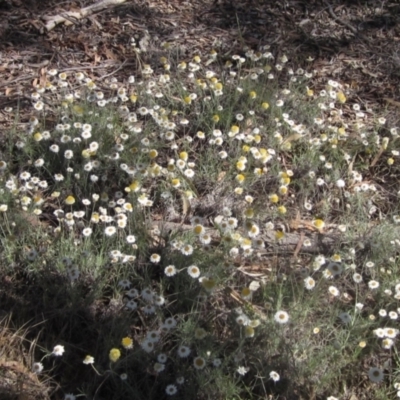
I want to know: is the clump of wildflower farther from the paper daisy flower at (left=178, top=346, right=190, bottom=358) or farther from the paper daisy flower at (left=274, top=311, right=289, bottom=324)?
the paper daisy flower at (left=274, top=311, right=289, bottom=324)

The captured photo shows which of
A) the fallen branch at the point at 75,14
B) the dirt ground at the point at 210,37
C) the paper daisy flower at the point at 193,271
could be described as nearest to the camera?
the paper daisy flower at the point at 193,271

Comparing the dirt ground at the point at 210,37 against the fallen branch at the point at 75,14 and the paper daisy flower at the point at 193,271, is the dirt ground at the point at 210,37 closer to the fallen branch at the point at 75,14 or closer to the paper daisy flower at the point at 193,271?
the fallen branch at the point at 75,14

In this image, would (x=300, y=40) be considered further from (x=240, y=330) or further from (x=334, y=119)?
(x=240, y=330)

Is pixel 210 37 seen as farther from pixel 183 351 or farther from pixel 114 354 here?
pixel 114 354

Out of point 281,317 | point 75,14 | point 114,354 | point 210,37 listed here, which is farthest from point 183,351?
point 75,14

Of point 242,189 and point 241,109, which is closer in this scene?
point 242,189

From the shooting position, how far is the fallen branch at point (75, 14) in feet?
15.9

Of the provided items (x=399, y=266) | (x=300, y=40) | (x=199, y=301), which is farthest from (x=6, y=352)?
(x=300, y=40)

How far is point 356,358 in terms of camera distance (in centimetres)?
295

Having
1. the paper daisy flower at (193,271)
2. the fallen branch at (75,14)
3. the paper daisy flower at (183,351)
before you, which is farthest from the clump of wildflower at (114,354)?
the fallen branch at (75,14)

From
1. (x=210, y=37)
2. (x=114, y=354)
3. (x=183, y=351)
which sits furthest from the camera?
(x=210, y=37)

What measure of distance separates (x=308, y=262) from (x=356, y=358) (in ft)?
2.16

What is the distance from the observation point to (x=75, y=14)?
4930 mm

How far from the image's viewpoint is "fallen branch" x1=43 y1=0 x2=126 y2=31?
484 cm
